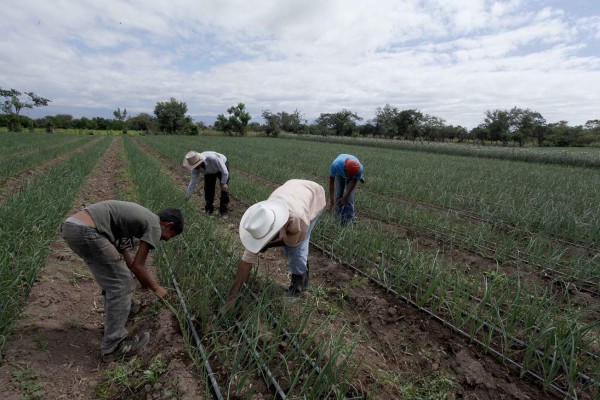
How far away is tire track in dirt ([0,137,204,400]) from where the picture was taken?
6.58 ft

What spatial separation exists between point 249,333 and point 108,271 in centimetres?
104

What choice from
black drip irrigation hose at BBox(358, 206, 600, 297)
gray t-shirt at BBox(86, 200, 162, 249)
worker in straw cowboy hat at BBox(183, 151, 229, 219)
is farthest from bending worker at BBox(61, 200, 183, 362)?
black drip irrigation hose at BBox(358, 206, 600, 297)

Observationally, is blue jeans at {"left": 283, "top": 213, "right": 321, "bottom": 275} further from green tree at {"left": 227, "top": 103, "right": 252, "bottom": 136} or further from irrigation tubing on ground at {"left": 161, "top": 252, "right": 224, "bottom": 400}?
green tree at {"left": 227, "top": 103, "right": 252, "bottom": 136}

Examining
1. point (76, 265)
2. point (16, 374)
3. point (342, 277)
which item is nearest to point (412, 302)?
point (342, 277)

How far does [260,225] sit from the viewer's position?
1.98 metres

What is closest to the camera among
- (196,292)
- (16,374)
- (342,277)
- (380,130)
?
(16,374)

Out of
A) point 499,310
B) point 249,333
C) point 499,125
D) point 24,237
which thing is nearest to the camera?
point 249,333

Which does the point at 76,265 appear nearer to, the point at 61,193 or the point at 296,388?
the point at 61,193

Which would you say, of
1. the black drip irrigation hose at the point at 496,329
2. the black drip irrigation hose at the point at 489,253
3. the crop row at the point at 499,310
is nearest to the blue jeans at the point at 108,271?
the crop row at the point at 499,310

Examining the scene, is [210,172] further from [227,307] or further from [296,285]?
[227,307]

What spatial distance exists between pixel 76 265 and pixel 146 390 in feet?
7.18

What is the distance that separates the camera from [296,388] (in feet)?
6.77

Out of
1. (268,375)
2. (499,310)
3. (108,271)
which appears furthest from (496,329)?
(108,271)

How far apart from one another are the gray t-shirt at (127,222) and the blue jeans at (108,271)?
0.33 ft
